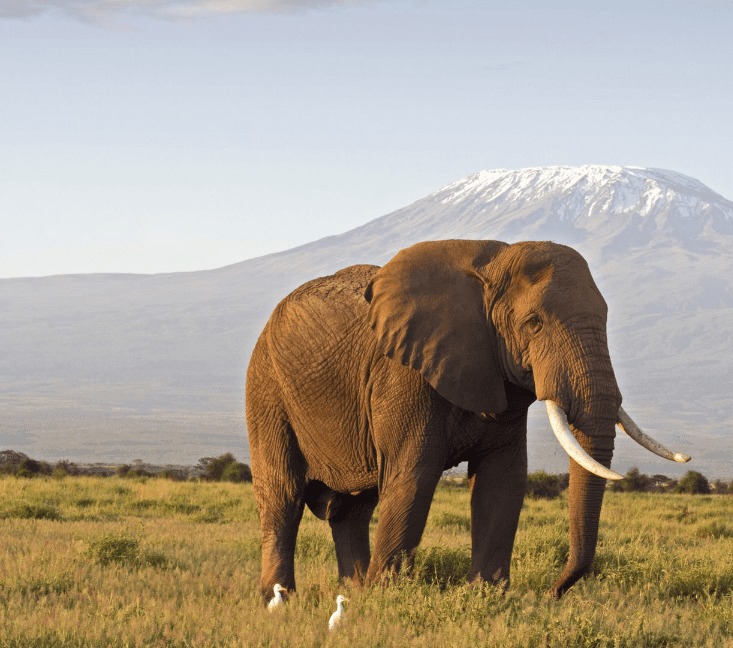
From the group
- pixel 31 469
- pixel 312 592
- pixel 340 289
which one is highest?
pixel 340 289

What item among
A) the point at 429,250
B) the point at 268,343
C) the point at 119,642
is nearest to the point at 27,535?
the point at 268,343

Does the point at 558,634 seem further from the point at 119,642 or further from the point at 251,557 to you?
the point at 251,557

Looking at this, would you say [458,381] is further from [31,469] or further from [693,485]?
[693,485]

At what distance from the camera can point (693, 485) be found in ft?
115

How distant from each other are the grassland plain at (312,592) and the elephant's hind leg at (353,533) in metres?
0.33

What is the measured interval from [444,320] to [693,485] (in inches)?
1120

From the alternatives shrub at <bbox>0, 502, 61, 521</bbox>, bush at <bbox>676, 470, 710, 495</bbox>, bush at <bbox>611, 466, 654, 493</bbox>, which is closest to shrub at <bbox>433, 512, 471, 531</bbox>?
shrub at <bbox>0, 502, 61, 521</bbox>

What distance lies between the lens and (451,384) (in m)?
8.62

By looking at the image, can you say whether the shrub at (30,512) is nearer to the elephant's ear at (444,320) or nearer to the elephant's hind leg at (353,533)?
the elephant's hind leg at (353,533)

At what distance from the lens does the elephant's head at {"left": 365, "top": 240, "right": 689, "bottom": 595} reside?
8305 mm

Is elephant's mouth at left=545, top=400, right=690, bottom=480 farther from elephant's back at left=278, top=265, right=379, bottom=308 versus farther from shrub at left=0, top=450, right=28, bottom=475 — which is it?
shrub at left=0, top=450, right=28, bottom=475

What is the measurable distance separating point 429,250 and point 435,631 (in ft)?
9.78

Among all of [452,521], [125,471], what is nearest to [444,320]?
[452,521]

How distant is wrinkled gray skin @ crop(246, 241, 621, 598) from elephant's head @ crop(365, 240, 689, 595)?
0.01 metres
